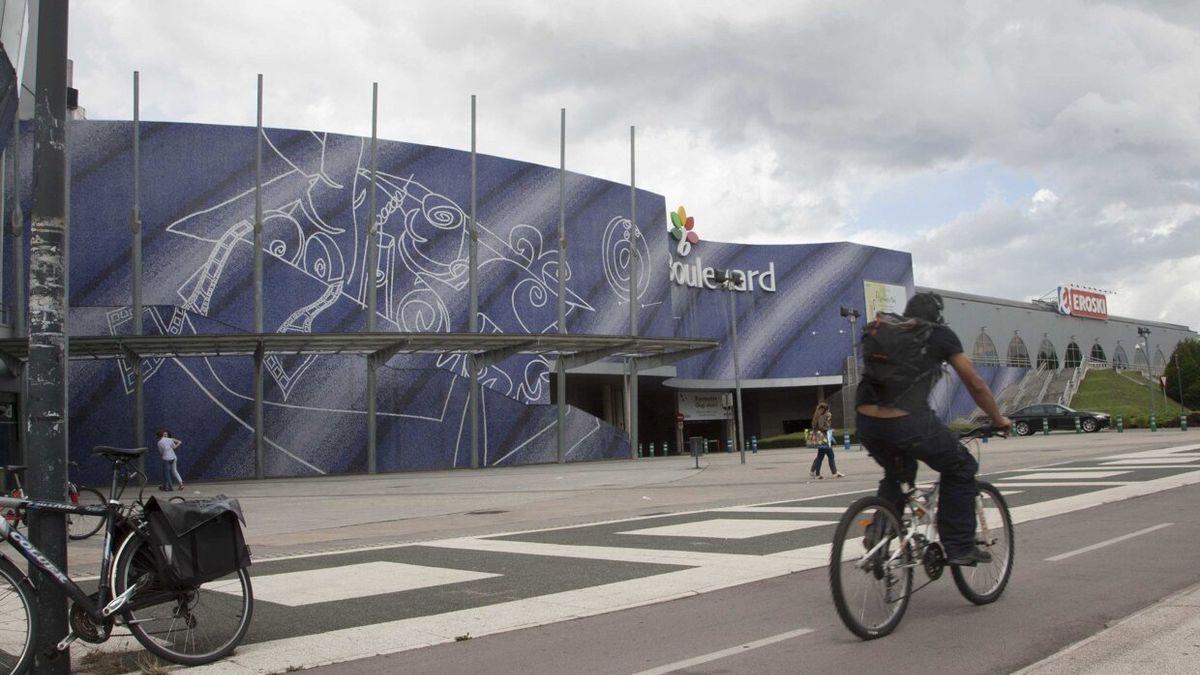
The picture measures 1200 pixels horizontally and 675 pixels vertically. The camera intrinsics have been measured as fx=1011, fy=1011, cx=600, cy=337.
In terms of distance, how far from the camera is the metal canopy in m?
28.1

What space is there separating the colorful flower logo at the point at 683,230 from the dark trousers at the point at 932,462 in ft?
160

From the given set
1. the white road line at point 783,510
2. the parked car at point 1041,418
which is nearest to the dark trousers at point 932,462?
the white road line at point 783,510

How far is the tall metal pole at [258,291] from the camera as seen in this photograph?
31.4 meters

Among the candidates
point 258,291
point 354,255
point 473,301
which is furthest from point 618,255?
point 258,291

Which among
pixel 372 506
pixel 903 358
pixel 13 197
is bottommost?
pixel 372 506

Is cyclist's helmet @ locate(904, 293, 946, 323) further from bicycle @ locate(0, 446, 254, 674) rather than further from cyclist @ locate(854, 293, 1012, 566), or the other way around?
bicycle @ locate(0, 446, 254, 674)

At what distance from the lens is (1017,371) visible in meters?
70.6

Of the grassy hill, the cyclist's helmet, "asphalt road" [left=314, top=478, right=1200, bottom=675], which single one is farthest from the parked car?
the cyclist's helmet

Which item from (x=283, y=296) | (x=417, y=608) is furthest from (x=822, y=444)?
(x=283, y=296)

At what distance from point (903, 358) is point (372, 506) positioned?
1385 cm

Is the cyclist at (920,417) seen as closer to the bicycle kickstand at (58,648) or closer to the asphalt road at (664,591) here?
the asphalt road at (664,591)

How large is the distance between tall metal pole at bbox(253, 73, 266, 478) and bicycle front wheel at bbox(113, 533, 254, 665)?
26.3m

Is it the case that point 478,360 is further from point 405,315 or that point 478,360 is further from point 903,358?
point 903,358

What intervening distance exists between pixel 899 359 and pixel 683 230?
1946 inches
